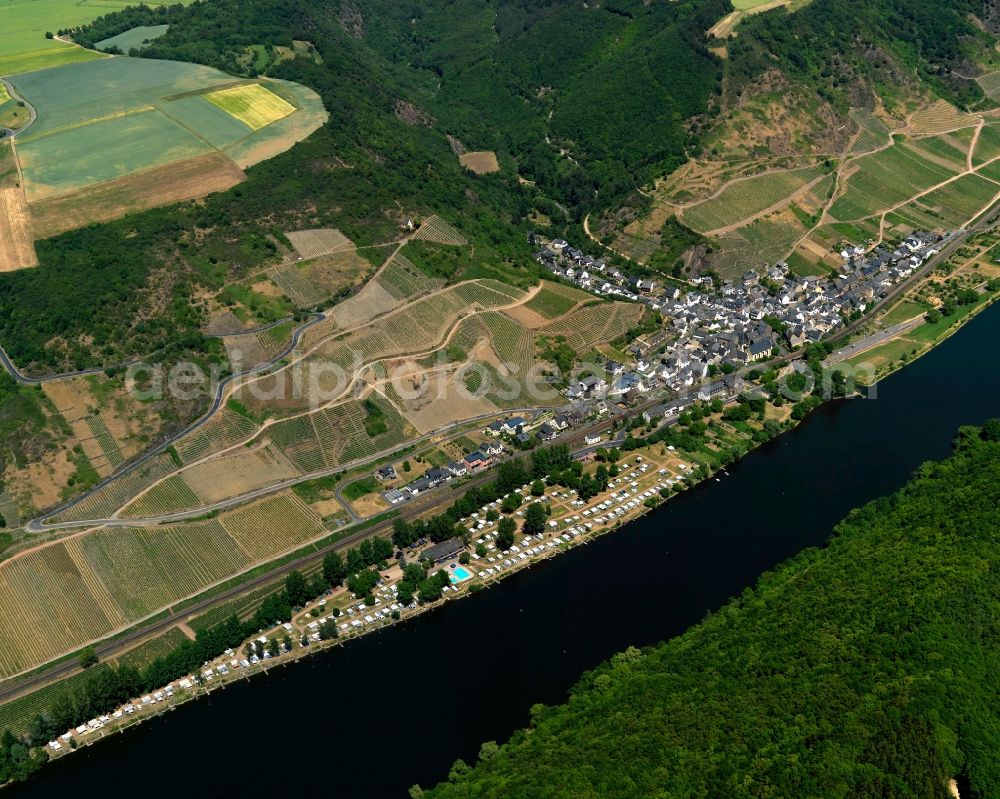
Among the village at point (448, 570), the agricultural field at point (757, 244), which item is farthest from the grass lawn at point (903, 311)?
the village at point (448, 570)

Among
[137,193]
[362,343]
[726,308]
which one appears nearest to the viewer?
[362,343]

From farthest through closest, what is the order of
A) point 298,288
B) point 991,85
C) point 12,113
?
point 991,85, point 12,113, point 298,288

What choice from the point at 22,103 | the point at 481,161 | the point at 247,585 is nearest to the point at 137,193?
the point at 22,103

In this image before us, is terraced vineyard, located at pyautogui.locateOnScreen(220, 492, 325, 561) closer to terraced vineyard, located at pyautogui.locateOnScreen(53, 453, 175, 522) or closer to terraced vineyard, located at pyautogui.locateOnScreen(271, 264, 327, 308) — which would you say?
terraced vineyard, located at pyautogui.locateOnScreen(53, 453, 175, 522)

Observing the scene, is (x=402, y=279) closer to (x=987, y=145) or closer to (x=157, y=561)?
(x=157, y=561)

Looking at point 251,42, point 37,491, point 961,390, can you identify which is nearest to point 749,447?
point 961,390

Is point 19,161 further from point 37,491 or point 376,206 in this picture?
point 37,491
